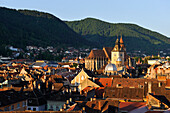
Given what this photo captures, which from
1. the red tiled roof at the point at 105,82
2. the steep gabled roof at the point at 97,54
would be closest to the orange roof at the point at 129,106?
the red tiled roof at the point at 105,82

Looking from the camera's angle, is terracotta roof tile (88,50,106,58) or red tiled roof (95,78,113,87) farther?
terracotta roof tile (88,50,106,58)

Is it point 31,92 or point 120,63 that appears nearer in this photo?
point 31,92

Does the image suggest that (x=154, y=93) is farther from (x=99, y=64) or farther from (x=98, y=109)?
(x=99, y=64)

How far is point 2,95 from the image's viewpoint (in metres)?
46.1

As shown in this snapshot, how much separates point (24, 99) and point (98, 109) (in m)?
14.9

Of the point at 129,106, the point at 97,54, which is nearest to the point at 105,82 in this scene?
the point at 129,106

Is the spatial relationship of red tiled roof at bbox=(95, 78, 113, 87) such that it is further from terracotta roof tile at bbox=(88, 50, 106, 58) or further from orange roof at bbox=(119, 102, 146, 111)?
terracotta roof tile at bbox=(88, 50, 106, 58)

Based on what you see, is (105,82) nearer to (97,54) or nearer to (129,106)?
(129,106)

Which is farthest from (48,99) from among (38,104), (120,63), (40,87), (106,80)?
(120,63)

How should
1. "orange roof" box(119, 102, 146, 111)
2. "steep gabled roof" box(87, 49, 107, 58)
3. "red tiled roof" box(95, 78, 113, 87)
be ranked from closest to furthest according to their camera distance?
1. "orange roof" box(119, 102, 146, 111)
2. "red tiled roof" box(95, 78, 113, 87)
3. "steep gabled roof" box(87, 49, 107, 58)

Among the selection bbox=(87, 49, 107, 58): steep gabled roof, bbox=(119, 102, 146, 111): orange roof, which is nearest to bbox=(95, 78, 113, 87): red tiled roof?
bbox=(119, 102, 146, 111): orange roof

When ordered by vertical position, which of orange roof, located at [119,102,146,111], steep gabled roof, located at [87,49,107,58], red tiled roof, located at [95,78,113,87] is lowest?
orange roof, located at [119,102,146,111]

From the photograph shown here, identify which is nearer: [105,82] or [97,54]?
[105,82]

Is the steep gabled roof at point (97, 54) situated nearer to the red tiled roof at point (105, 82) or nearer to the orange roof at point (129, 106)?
the red tiled roof at point (105, 82)
